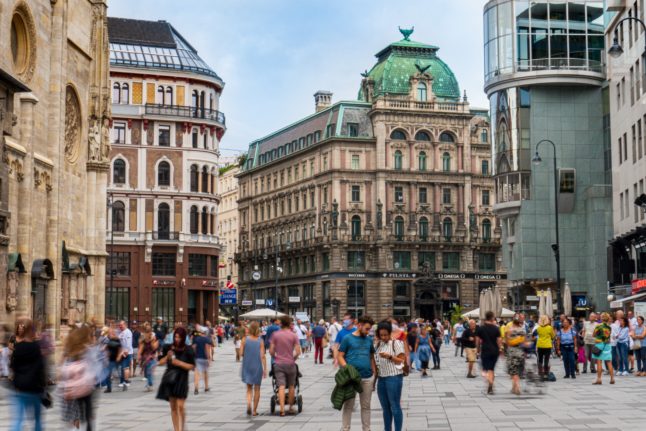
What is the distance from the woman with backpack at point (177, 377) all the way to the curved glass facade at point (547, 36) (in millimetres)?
60680

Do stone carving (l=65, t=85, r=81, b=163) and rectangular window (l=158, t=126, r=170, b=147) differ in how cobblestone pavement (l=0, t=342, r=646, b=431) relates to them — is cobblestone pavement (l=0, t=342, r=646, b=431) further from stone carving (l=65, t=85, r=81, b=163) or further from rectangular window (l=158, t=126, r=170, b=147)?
rectangular window (l=158, t=126, r=170, b=147)

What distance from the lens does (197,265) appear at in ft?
265

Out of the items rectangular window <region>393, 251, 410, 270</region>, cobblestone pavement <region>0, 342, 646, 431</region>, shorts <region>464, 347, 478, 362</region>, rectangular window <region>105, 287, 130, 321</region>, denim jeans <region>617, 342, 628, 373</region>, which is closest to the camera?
cobblestone pavement <region>0, 342, 646, 431</region>

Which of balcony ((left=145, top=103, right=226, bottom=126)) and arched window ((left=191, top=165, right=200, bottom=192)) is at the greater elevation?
balcony ((left=145, top=103, right=226, bottom=126))

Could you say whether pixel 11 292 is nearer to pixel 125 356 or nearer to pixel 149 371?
pixel 125 356

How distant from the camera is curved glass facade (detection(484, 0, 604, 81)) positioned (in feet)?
241

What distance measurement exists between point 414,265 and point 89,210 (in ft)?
222

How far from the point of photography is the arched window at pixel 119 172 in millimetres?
78125

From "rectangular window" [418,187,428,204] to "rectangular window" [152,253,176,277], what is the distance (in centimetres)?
3857

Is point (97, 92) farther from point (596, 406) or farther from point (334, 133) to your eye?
point (334, 133)

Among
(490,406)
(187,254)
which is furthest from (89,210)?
(187,254)

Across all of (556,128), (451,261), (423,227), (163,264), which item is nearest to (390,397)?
(556,128)

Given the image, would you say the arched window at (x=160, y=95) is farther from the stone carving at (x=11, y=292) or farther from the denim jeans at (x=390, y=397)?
the denim jeans at (x=390, y=397)

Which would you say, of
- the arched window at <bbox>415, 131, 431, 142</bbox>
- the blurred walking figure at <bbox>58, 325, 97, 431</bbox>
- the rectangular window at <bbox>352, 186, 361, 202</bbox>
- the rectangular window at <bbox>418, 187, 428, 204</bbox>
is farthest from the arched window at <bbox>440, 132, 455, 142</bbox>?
the blurred walking figure at <bbox>58, 325, 97, 431</bbox>
